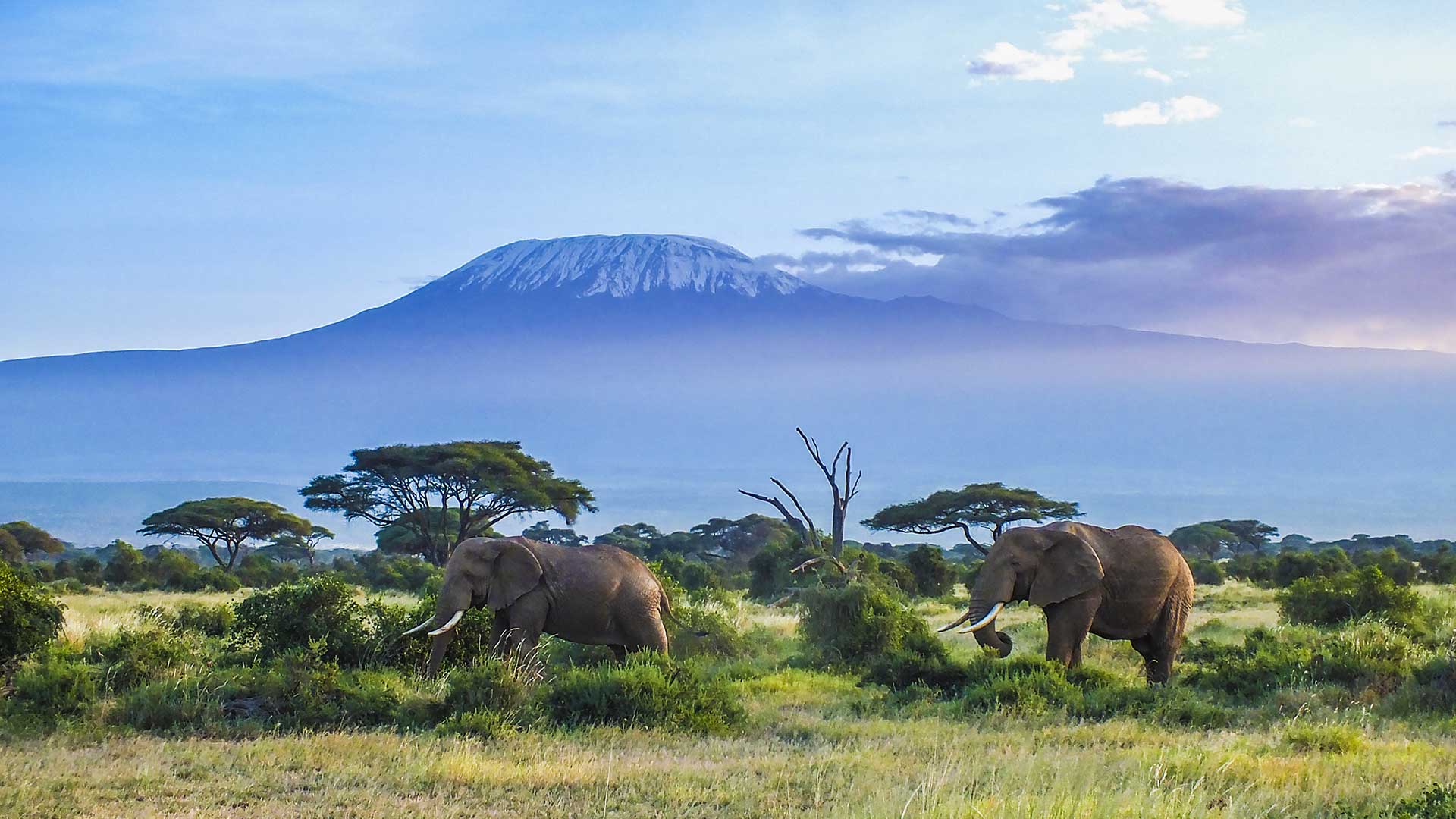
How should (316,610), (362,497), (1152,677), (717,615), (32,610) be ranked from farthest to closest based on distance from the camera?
(362,497)
(717,615)
(1152,677)
(316,610)
(32,610)

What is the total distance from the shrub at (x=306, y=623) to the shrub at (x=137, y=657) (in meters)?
0.71

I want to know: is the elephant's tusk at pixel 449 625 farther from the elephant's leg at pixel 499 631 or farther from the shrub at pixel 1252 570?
the shrub at pixel 1252 570

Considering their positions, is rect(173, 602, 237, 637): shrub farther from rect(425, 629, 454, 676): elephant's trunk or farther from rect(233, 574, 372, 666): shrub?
rect(425, 629, 454, 676): elephant's trunk

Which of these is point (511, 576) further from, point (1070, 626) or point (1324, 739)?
point (1324, 739)

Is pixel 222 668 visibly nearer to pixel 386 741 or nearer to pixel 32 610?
pixel 32 610

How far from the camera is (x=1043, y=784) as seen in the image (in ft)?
26.4

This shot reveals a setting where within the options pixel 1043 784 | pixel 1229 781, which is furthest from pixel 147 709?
pixel 1229 781

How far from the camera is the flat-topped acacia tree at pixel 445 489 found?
44.6 m

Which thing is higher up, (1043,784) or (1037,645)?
(1043,784)

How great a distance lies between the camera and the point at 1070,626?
14.9 m

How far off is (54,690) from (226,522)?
1693 inches

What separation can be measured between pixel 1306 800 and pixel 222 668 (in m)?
10.2

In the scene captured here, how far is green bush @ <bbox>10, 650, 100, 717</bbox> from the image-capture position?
37.7 ft

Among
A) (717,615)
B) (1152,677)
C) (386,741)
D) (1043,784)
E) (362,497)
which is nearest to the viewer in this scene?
(1043,784)
